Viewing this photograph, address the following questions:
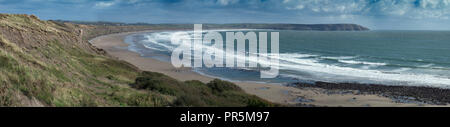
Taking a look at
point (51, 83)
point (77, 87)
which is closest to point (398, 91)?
point (77, 87)

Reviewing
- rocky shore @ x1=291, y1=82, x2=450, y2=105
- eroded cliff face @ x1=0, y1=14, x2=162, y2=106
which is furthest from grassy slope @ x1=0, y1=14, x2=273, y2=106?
rocky shore @ x1=291, y1=82, x2=450, y2=105

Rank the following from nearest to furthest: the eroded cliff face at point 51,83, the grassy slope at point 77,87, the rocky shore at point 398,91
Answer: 1. the eroded cliff face at point 51,83
2. the grassy slope at point 77,87
3. the rocky shore at point 398,91

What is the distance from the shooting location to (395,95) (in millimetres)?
22422

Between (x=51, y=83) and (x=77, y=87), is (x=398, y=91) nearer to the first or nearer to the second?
(x=77, y=87)

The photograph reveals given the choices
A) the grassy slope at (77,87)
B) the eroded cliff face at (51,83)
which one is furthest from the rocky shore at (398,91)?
the eroded cliff face at (51,83)

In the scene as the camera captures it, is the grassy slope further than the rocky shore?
No

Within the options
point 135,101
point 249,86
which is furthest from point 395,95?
point 135,101

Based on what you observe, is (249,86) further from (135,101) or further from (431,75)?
(431,75)

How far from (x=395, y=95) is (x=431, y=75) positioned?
37.0ft

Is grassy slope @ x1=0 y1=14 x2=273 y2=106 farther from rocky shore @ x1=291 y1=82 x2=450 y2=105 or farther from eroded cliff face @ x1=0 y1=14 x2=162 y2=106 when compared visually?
rocky shore @ x1=291 y1=82 x2=450 y2=105

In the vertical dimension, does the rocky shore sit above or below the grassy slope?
below

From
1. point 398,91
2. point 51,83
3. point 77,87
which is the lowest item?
Result: point 398,91

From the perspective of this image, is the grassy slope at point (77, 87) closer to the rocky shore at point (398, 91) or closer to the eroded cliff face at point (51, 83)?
the eroded cliff face at point (51, 83)
